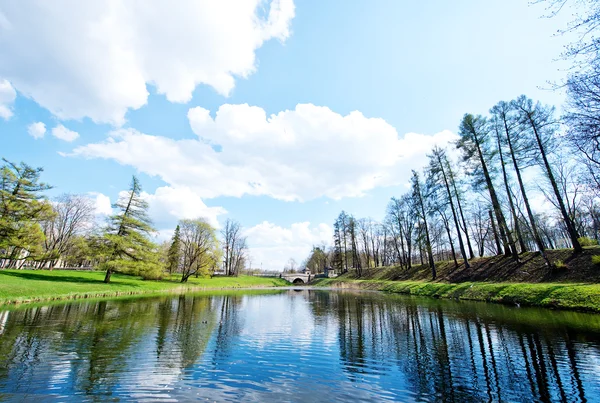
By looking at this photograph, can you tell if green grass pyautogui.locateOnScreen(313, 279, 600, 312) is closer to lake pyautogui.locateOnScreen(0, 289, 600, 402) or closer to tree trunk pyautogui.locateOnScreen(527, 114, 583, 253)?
lake pyautogui.locateOnScreen(0, 289, 600, 402)

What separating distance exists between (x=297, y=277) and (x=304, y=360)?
258 ft

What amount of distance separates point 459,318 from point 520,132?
19011 mm

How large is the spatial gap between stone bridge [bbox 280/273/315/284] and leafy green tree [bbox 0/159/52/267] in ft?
205

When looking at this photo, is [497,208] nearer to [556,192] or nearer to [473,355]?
[556,192]

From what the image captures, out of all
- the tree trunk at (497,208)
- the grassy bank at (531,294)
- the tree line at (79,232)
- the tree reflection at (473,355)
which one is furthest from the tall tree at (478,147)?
the tree line at (79,232)

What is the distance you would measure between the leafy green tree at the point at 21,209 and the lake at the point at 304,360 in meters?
21.5

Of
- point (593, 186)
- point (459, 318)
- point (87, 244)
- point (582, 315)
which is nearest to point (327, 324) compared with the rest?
point (459, 318)

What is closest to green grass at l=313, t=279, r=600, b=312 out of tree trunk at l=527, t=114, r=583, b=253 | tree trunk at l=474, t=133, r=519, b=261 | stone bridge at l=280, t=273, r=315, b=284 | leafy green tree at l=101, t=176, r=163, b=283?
tree trunk at l=474, t=133, r=519, b=261

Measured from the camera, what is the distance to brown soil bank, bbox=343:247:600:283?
19750 mm

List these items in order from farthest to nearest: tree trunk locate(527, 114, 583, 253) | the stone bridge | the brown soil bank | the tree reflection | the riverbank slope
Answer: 1. the stone bridge
2. tree trunk locate(527, 114, 583, 253)
3. the brown soil bank
4. the riverbank slope
5. the tree reflection

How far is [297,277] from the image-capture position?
8531 cm

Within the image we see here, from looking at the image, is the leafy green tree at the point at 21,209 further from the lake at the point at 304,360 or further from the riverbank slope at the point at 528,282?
the riverbank slope at the point at 528,282

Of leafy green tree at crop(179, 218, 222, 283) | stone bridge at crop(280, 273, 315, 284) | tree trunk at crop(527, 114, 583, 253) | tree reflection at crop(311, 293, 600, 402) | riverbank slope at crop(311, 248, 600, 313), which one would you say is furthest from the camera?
stone bridge at crop(280, 273, 315, 284)

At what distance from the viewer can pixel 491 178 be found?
89.3 ft
